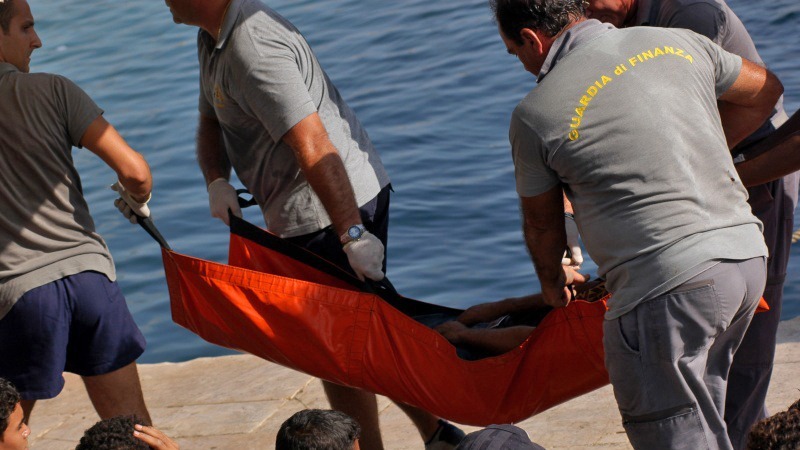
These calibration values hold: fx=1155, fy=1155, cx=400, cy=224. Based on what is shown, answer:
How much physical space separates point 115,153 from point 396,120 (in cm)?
638

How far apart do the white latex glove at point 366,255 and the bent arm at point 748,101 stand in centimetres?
112

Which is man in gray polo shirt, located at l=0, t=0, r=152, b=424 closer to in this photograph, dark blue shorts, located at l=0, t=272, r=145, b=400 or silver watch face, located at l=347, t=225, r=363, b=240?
dark blue shorts, located at l=0, t=272, r=145, b=400

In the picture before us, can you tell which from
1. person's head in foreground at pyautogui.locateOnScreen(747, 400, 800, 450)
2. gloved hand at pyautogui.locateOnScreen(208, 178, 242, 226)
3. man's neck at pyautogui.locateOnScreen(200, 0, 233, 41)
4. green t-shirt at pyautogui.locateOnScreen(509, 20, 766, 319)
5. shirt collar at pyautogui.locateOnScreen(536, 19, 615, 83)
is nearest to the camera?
person's head in foreground at pyautogui.locateOnScreen(747, 400, 800, 450)

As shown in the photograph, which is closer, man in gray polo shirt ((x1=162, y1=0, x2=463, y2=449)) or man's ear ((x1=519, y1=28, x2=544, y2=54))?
man's ear ((x1=519, y1=28, x2=544, y2=54))

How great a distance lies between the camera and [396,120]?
9.92m

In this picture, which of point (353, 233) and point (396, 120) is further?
point (396, 120)

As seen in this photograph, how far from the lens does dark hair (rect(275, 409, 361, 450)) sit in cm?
297

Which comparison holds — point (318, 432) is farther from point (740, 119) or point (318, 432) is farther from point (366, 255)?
point (740, 119)

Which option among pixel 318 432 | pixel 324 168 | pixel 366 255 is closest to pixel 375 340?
pixel 366 255

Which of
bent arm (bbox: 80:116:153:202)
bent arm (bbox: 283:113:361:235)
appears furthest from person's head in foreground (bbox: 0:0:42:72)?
bent arm (bbox: 283:113:361:235)

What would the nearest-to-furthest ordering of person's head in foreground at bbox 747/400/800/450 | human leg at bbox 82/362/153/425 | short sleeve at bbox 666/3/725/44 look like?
1. person's head in foreground at bbox 747/400/800/450
2. short sleeve at bbox 666/3/725/44
3. human leg at bbox 82/362/153/425

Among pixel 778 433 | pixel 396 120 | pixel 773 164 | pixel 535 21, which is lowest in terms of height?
pixel 396 120

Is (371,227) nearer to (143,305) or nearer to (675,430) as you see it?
(675,430)

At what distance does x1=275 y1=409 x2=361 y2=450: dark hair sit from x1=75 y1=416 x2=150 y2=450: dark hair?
0.38m
